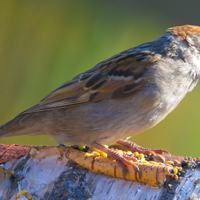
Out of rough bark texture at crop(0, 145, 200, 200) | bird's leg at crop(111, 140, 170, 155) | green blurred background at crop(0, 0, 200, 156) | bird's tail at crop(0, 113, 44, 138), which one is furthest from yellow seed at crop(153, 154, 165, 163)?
green blurred background at crop(0, 0, 200, 156)

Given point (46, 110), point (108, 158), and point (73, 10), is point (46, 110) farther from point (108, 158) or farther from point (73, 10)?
point (73, 10)

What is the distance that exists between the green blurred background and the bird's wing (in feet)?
4.72

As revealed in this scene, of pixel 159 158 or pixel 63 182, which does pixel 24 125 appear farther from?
pixel 159 158

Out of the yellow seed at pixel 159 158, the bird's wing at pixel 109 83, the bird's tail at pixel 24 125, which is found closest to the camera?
the yellow seed at pixel 159 158

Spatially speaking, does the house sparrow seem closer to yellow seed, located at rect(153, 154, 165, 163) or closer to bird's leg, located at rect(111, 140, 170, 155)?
bird's leg, located at rect(111, 140, 170, 155)

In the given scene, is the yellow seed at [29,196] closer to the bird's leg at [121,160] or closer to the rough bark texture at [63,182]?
the rough bark texture at [63,182]

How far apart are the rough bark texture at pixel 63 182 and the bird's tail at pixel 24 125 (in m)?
Result: 0.29

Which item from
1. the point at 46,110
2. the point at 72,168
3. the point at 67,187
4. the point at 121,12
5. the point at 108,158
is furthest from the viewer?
the point at 121,12

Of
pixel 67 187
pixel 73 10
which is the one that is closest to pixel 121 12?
pixel 73 10

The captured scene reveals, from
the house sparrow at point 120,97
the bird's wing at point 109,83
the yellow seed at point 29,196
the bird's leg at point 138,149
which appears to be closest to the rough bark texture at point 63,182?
the yellow seed at point 29,196

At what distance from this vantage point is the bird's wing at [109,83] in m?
2.25

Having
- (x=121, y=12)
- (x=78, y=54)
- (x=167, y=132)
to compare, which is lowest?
(x=167, y=132)

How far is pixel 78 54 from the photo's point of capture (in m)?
3.89

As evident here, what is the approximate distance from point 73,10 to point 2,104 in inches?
49.5
